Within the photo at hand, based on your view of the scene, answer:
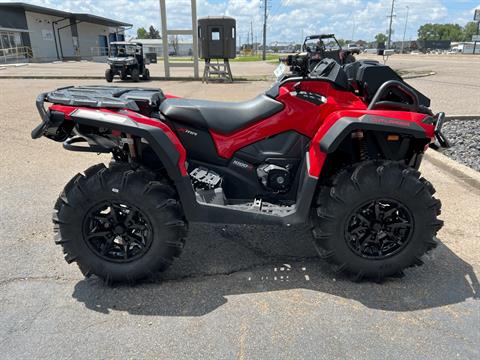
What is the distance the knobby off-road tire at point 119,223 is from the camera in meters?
2.68

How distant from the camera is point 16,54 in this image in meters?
38.7

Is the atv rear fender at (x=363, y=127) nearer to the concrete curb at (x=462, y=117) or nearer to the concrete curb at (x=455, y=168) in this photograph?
the concrete curb at (x=455, y=168)

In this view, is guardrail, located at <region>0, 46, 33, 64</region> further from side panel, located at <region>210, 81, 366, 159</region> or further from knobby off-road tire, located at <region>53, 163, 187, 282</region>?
side panel, located at <region>210, 81, 366, 159</region>

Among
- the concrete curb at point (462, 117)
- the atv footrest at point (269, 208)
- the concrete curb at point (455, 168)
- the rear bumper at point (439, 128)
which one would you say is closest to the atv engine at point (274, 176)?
the atv footrest at point (269, 208)

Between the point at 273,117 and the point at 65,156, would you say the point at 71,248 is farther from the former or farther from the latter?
the point at 65,156

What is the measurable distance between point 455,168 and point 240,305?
13.6 ft

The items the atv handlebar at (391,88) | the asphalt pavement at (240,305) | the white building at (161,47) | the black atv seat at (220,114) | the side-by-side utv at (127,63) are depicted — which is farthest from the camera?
the white building at (161,47)

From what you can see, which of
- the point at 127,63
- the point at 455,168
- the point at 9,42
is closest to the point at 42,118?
the point at 455,168

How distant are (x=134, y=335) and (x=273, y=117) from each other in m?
1.85

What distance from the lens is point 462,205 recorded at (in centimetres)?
434

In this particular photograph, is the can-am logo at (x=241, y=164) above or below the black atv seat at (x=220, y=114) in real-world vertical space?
below

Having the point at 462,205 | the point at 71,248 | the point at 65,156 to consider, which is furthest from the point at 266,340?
the point at 65,156

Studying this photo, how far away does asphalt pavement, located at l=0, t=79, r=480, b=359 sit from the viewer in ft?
7.62

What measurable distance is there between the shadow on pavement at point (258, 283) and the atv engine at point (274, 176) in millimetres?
644
